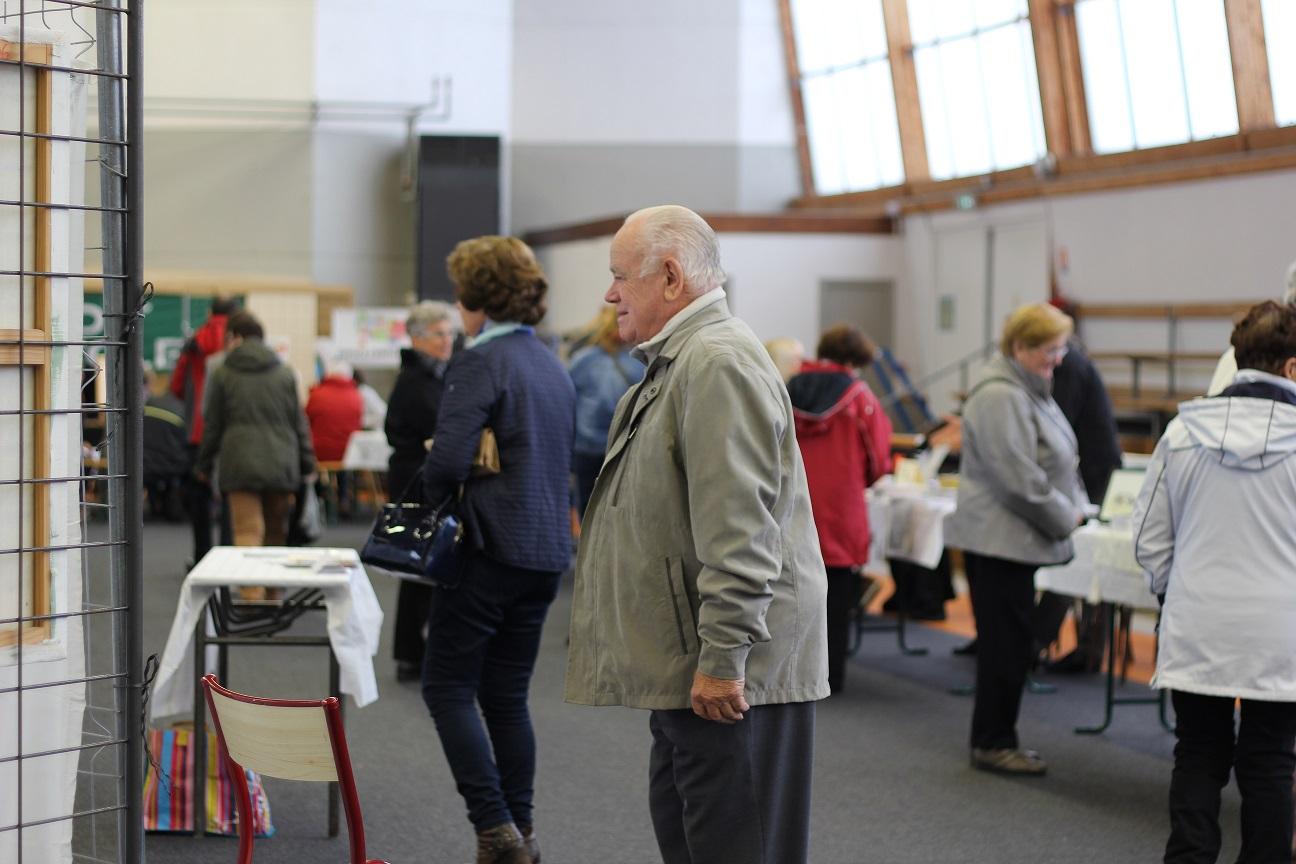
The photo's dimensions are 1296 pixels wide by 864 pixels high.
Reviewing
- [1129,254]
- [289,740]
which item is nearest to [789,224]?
[1129,254]

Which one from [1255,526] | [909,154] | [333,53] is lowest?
[1255,526]

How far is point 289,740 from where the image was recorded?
235 cm

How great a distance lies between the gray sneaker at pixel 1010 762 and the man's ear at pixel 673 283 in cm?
260

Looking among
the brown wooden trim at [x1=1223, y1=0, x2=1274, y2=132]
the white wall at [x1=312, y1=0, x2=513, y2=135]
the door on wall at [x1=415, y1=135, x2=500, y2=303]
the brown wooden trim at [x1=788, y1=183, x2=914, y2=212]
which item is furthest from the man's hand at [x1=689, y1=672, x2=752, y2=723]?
the white wall at [x1=312, y1=0, x2=513, y2=135]

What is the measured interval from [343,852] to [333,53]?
1227 centimetres

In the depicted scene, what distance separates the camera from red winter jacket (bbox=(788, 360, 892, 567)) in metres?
5.30

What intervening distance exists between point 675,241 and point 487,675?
1347 millimetres

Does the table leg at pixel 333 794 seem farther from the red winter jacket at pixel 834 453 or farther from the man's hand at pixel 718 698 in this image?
the red winter jacket at pixel 834 453

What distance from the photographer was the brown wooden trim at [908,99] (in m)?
13.7

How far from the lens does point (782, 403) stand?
222 cm

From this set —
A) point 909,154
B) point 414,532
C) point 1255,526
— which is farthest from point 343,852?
point 909,154

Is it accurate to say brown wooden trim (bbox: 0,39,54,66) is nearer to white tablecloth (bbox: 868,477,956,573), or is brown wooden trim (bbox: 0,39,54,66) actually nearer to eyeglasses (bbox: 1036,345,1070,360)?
eyeglasses (bbox: 1036,345,1070,360)

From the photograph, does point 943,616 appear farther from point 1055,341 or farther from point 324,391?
point 324,391

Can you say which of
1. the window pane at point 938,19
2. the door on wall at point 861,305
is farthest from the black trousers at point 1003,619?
the window pane at point 938,19
